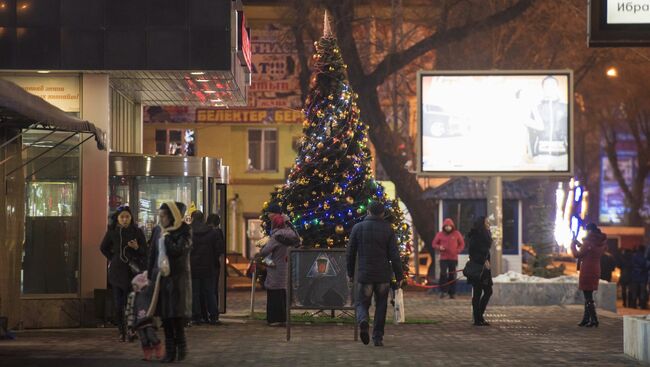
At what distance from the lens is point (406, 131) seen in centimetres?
5078

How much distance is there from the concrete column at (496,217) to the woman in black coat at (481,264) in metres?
8.65

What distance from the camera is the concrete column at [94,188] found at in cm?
1969

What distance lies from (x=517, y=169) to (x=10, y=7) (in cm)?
1448

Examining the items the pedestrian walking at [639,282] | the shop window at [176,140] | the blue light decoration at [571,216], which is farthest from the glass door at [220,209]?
the shop window at [176,140]

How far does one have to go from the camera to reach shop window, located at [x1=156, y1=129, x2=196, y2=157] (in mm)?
54312

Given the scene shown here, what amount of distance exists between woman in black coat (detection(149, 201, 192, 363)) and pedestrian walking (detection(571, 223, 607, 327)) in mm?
8697

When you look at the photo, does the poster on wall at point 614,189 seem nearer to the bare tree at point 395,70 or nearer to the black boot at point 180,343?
the bare tree at point 395,70

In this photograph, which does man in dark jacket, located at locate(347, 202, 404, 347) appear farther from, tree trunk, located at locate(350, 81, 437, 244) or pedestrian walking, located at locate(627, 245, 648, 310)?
tree trunk, located at locate(350, 81, 437, 244)

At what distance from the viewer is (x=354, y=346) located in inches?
→ 635

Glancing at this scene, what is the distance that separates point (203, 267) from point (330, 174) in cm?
289

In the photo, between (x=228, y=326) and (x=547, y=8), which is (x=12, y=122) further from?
(x=547, y=8)

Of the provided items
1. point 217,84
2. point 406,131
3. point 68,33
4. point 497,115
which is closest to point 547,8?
point 406,131

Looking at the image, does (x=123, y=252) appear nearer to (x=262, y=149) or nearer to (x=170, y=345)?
(x=170, y=345)

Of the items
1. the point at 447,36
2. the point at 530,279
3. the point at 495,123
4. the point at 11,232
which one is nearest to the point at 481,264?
the point at 530,279
